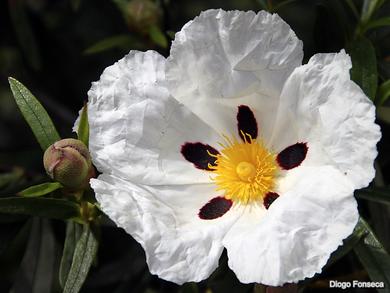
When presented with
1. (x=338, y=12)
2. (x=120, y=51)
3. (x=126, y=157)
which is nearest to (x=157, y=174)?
(x=126, y=157)

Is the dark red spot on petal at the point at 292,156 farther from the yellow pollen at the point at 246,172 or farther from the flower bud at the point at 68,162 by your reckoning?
the flower bud at the point at 68,162

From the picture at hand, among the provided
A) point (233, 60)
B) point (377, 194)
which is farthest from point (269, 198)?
point (233, 60)

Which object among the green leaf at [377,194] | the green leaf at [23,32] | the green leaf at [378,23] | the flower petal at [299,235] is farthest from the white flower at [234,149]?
the green leaf at [23,32]

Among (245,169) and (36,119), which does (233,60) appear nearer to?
(245,169)

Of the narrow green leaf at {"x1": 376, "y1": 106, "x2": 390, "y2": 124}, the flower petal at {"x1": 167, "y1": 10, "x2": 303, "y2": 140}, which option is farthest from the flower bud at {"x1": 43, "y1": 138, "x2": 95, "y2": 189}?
the narrow green leaf at {"x1": 376, "y1": 106, "x2": 390, "y2": 124}

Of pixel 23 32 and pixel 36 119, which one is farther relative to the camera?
pixel 23 32

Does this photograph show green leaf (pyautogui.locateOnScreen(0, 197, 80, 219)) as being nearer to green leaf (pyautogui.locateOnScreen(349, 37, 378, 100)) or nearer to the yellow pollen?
the yellow pollen
